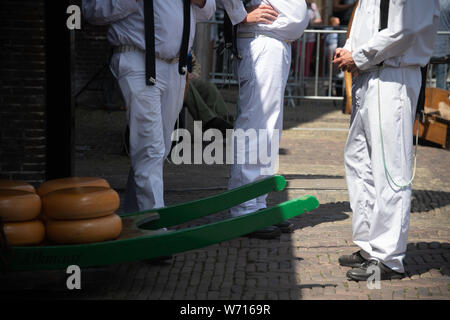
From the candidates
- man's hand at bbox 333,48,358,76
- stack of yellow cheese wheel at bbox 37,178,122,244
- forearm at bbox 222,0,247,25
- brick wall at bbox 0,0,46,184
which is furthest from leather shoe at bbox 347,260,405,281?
brick wall at bbox 0,0,46,184

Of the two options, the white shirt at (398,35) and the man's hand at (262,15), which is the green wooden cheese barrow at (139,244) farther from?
the man's hand at (262,15)

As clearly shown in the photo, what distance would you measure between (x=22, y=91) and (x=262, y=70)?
6.28 feet

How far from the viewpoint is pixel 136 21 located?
5141mm

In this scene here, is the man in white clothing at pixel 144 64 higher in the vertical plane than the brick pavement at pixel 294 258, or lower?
higher

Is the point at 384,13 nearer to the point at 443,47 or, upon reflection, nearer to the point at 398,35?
the point at 398,35

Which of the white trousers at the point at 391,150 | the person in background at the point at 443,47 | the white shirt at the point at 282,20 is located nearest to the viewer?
the white trousers at the point at 391,150

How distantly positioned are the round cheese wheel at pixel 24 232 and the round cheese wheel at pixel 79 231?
0.06 m

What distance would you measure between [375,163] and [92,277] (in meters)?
1.86

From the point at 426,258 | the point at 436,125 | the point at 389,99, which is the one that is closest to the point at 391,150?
the point at 389,99

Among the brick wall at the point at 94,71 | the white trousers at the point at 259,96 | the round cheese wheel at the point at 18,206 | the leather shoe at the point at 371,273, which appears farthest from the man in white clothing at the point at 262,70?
the brick wall at the point at 94,71

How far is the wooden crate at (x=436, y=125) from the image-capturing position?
34.2ft

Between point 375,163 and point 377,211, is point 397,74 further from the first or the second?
point 377,211

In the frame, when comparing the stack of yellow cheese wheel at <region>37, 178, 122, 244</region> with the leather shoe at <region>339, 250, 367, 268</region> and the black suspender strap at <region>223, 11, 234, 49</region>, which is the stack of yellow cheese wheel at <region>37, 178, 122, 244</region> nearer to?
the leather shoe at <region>339, 250, 367, 268</region>
